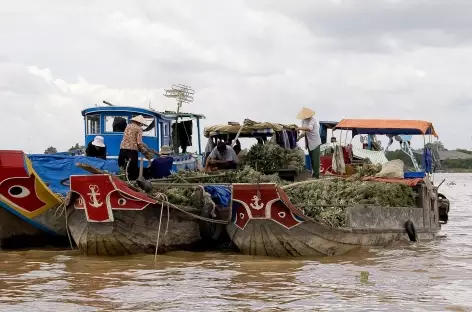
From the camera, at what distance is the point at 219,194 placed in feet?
36.8

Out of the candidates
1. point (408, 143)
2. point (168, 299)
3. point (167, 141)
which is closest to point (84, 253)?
point (168, 299)

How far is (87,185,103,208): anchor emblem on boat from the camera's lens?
997 cm

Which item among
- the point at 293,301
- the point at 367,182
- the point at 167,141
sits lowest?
the point at 293,301

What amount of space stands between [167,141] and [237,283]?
30.4 ft

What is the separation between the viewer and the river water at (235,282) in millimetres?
7449

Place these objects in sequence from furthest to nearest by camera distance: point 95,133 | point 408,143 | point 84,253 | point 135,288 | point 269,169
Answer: point 408,143, point 95,133, point 269,169, point 84,253, point 135,288

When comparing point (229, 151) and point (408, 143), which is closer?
point (229, 151)

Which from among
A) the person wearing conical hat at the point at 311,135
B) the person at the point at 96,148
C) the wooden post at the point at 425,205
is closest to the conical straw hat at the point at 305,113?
the person wearing conical hat at the point at 311,135

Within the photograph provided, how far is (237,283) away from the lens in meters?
8.67

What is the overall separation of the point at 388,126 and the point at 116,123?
615cm

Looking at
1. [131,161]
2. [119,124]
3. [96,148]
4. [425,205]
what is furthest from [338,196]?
[119,124]

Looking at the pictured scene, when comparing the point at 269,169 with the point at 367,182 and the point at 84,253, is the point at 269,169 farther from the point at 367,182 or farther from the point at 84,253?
the point at 84,253

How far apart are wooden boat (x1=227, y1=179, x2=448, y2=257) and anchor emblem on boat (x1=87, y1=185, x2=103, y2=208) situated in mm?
1866

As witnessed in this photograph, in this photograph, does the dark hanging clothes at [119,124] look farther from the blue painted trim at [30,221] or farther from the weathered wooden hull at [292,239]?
the weathered wooden hull at [292,239]
